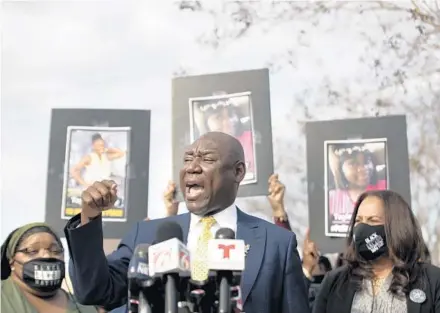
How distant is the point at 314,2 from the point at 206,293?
820cm

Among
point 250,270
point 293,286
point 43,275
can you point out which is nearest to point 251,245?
point 250,270

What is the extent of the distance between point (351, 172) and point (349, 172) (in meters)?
0.02

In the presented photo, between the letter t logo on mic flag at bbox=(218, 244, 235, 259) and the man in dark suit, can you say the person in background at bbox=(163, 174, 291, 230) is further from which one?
the letter t logo on mic flag at bbox=(218, 244, 235, 259)

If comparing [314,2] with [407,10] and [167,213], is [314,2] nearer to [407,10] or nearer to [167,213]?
[407,10]

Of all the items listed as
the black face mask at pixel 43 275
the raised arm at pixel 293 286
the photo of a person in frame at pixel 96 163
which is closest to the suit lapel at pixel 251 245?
the raised arm at pixel 293 286

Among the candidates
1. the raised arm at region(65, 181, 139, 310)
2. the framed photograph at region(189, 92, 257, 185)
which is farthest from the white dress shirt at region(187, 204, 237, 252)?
the framed photograph at region(189, 92, 257, 185)

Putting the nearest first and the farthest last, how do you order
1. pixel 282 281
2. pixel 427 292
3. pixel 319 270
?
pixel 282 281 → pixel 427 292 → pixel 319 270

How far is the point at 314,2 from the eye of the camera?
10.8 metres

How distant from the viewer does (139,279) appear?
299 centimetres

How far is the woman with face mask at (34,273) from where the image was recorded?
5.20 meters

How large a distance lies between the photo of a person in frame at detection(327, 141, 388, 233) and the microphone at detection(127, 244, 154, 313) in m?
4.48

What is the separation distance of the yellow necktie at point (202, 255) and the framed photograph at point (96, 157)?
349 cm

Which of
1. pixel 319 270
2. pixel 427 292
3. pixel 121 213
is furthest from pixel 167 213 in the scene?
pixel 427 292

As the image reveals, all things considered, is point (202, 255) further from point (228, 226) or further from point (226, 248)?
point (226, 248)
